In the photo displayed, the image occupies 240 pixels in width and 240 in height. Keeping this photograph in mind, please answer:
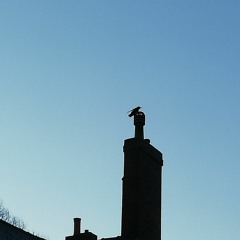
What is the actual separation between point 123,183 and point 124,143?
129 centimetres

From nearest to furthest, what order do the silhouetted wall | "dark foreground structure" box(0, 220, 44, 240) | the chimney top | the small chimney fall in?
the silhouetted wall < "dark foreground structure" box(0, 220, 44, 240) < the chimney top < the small chimney

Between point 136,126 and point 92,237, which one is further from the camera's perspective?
point 136,126

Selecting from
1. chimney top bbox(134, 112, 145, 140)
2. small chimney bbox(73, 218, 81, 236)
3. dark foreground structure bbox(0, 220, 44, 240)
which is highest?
chimney top bbox(134, 112, 145, 140)

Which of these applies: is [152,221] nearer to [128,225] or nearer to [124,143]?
[128,225]

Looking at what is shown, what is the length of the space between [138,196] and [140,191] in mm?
185

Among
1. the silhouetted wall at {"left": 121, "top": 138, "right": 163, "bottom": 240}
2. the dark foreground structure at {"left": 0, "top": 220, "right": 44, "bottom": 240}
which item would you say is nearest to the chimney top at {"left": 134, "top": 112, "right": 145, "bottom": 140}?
the silhouetted wall at {"left": 121, "top": 138, "right": 163, "bottom": 240}

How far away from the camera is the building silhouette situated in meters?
16.3

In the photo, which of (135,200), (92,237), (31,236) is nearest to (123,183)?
(135,200)

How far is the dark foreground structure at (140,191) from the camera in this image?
16266mm

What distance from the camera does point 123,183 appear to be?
55.8 feet

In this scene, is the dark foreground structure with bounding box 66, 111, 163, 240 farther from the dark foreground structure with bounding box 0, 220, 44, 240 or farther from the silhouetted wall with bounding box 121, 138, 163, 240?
the dark foreground structure with bounding box 0, 220, 44, 240

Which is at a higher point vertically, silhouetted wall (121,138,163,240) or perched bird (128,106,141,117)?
perched bird (128,106,141,117)

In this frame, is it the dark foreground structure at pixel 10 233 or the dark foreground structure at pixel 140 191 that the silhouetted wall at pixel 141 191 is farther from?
the dark foreground structure at pixel 10 233

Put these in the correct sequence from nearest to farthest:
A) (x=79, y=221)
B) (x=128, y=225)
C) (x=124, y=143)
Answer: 1. (x=128, y=225)
2. (x=124, y=143)
3. (x=79, y=221)
